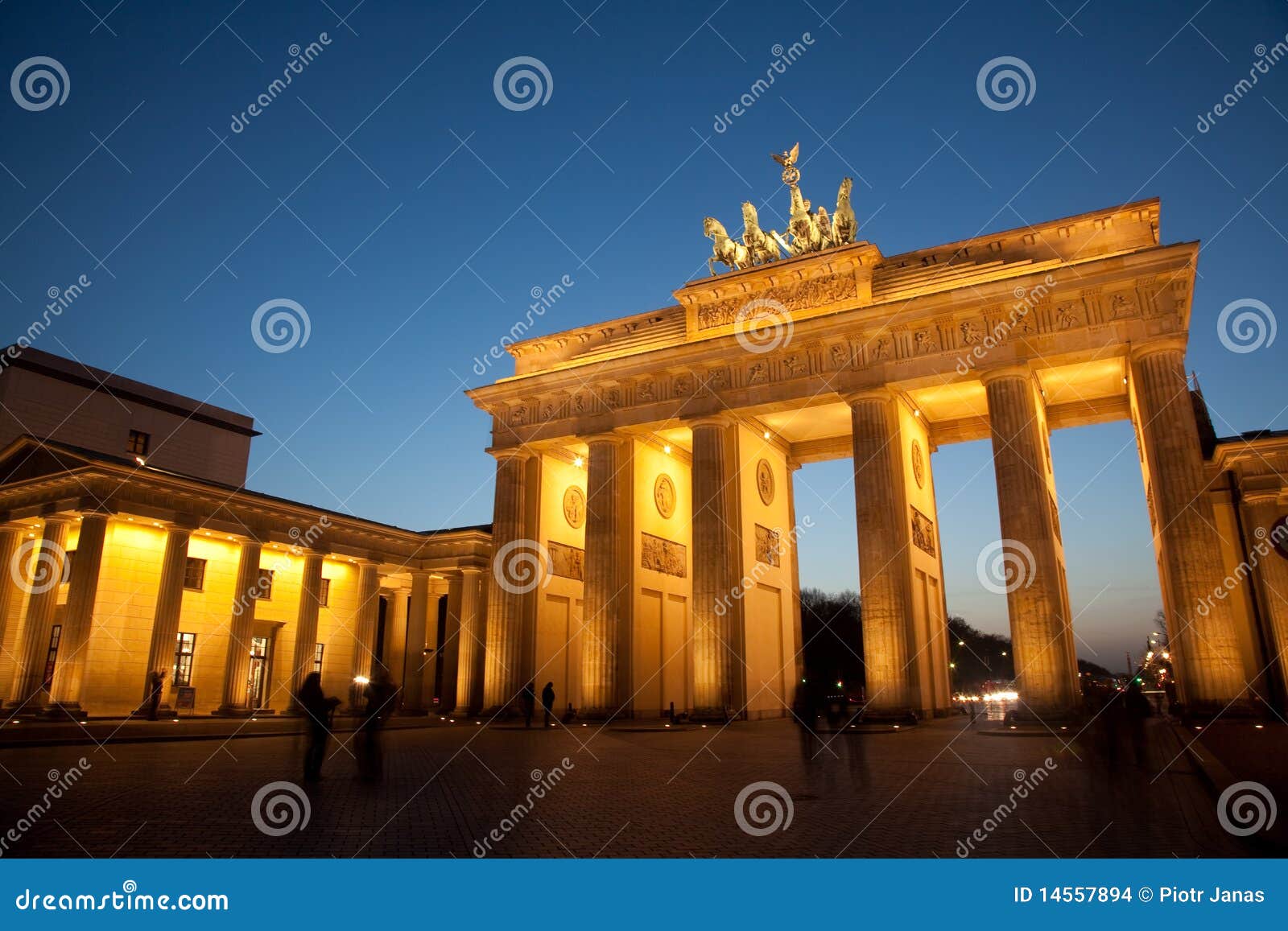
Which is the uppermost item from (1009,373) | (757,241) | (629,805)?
(757,241)

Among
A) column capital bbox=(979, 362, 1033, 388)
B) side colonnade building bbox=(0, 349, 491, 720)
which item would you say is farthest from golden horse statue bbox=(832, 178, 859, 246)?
side colonnade building bbox=(0, 349, 491, 720)

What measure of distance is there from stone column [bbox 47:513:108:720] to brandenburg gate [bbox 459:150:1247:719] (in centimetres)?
1388

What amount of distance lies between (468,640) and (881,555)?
1916 centimetres

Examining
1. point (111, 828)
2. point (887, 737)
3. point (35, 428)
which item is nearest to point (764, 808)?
point (111, 828)

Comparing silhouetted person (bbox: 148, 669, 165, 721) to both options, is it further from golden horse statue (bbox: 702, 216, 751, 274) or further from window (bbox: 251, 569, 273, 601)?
golden horse statue (bbox: 702, 216, 751, 274)

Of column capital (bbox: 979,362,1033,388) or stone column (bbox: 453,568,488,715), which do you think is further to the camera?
stone column (bbox: 453,568,488,715)

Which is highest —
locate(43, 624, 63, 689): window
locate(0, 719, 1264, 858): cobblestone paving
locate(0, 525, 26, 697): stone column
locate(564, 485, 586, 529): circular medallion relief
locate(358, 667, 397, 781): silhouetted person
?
locate(564, 485, 586, 529): circular medallion relief

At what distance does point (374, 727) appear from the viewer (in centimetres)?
1265

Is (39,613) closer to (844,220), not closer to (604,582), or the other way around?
(604,582)

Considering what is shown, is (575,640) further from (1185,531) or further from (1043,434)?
(1185,531)

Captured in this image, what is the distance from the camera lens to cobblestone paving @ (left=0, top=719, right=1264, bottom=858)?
Answer: 736 cm

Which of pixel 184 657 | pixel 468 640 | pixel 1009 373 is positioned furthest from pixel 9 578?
pixel 1009 373

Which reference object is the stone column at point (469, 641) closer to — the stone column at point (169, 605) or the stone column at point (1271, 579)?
the stone column at point (169, 605)

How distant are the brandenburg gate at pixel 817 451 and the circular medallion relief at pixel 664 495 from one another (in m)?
0.12
